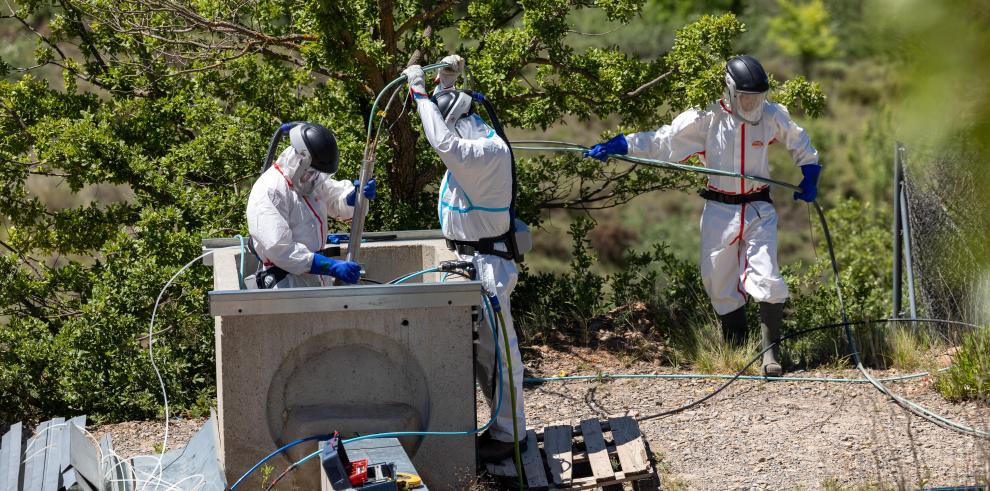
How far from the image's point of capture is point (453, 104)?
18.4ft

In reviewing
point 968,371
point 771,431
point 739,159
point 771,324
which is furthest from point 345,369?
point 968,371

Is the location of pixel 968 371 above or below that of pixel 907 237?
below

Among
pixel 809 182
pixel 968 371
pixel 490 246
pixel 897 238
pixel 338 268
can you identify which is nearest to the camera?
pixel 338 268

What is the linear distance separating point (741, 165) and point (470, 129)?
2.24 metres

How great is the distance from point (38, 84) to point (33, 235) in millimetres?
1114

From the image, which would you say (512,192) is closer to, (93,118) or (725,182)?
(725,182)

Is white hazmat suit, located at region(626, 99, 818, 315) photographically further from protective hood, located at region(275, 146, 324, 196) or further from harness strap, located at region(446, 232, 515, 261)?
protective hood, located at region(275, 146, 324, 196)

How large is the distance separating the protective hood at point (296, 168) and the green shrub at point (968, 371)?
3.84 metres

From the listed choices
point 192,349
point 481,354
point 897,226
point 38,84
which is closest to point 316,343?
point 481,354

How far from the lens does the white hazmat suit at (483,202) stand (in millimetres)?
5457

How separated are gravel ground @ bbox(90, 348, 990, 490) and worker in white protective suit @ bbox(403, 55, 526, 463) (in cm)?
91

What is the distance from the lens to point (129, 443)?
21.6ft

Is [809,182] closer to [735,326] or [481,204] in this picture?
[735,326]

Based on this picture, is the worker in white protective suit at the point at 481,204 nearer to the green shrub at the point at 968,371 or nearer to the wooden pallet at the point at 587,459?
the wooden pallet at the point at 587,459
